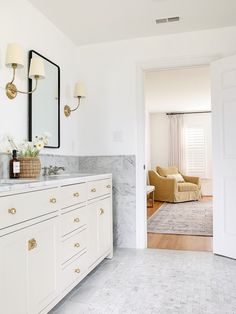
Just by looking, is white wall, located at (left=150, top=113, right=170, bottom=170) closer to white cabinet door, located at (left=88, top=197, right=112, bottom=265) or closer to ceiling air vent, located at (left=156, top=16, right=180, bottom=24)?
ceiling air vent, located at (left=156, top=16, right=180, bottom=24)

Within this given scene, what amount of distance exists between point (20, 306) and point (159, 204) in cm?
568

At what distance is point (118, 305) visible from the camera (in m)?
2.07

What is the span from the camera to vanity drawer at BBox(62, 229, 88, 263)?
6.68 feet

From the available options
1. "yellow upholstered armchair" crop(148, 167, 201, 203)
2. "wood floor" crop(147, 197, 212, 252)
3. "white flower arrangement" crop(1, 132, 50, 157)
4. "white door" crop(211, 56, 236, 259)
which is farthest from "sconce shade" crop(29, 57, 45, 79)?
"yellow upholstered armchair" crop(148, 167, 201, 203)

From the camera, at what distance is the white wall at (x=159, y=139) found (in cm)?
883

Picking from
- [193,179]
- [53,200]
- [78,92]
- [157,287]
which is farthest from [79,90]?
[193,179]

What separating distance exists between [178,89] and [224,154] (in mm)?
3329

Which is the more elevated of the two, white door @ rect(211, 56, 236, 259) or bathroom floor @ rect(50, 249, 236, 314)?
white door @ rect(211, 56, 236, 259)

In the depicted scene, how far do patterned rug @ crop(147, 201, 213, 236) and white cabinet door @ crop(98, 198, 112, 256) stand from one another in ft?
4.87

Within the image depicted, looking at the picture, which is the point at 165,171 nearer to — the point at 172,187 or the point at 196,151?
the point at 172,187

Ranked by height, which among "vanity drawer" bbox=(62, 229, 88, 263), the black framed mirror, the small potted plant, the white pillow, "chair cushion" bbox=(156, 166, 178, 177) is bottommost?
"vanity drawer" bbox=(62, 229, 88, 263)

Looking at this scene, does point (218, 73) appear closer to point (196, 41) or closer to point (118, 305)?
point (196, 41)

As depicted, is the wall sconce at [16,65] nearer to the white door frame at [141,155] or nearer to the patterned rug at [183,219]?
→ the white door frame at [141,155]

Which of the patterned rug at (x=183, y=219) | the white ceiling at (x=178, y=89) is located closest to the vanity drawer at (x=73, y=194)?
the patterned rug at (x=183, y=219)
